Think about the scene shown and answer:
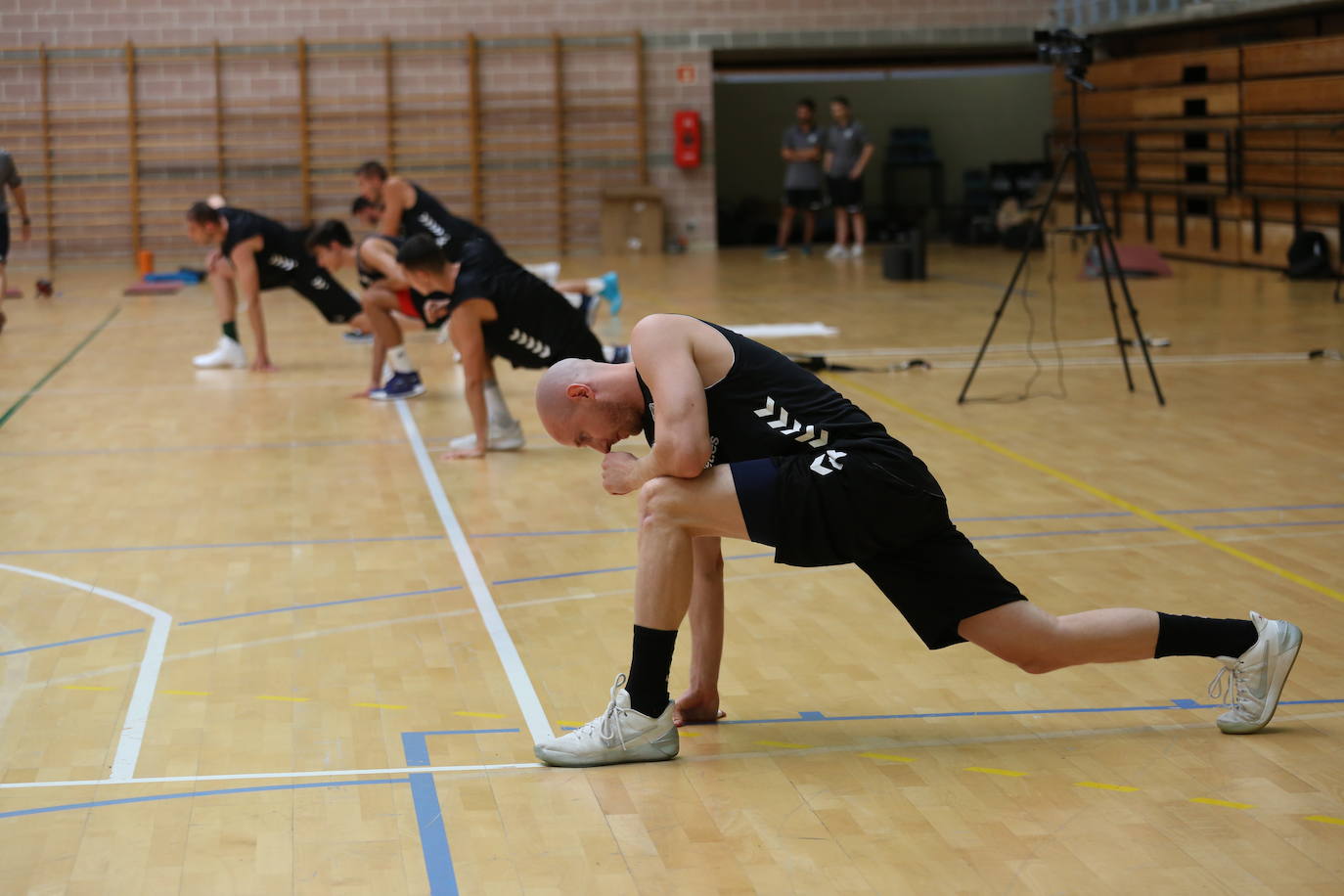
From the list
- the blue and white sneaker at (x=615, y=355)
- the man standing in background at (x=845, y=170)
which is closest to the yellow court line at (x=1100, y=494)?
the blue and white sneaker at (x=615, y=355)

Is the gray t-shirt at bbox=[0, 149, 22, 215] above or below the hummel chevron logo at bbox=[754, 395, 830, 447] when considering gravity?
above

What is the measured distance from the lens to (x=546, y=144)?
18391 millimetres

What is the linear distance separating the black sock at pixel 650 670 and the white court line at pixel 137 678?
40.2 inches

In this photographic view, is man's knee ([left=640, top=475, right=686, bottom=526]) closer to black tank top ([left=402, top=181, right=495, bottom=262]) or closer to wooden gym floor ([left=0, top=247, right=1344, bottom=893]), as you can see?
wooden gym floor ([left=0, top=247, right=1344, bottom=893])

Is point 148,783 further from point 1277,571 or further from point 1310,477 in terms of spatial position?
point 1310,477

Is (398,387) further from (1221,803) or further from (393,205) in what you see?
(1221,803)

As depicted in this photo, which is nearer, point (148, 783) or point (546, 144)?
point (148, 783)

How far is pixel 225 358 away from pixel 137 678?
5950mm

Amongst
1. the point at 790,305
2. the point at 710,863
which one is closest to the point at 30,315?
the point at 790,305

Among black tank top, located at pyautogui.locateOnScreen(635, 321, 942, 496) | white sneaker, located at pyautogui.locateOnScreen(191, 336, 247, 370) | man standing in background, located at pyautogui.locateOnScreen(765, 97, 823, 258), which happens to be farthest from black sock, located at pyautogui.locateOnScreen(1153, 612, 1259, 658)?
man standing in background, located at pyautogui.locateOnScreen(765, 97, 823, 258)

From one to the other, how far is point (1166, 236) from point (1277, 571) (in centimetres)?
1228

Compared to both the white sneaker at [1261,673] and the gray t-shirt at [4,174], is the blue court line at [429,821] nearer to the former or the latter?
the white sneaker at [1261,673]

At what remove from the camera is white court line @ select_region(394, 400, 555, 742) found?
3.38 m

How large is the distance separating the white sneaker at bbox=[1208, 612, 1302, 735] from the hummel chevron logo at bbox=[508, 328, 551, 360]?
12.9 ft
